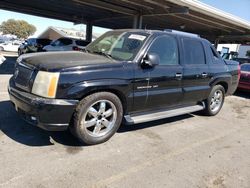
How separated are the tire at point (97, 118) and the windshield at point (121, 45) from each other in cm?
82

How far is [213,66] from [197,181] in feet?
11.3

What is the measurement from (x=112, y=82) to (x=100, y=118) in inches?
24.0

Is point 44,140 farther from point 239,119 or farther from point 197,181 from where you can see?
point 239,119

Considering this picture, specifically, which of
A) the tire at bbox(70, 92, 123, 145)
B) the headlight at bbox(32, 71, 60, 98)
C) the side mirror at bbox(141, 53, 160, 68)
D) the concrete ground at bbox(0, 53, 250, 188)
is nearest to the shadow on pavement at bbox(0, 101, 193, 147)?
the concrete ground at bbox(0, 53, 250, 188)

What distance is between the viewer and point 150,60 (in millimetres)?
4289

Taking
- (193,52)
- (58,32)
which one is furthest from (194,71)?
(58,32)

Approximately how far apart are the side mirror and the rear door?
41.4 inches

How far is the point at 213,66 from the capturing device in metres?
6.05

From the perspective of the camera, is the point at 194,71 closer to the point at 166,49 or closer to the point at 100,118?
the point at 166,49

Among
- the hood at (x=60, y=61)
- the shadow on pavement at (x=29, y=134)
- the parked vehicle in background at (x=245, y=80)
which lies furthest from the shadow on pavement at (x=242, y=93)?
the shadow on pavement at (x=29, y=134)

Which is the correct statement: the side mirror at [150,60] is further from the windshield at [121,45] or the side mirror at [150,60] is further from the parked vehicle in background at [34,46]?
the parked vehicle in background at [34,46]

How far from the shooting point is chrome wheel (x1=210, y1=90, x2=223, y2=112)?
648 centimetres

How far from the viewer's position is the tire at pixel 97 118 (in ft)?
12.3

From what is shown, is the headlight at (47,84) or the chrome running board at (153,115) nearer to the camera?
the headlight at (47,84)
